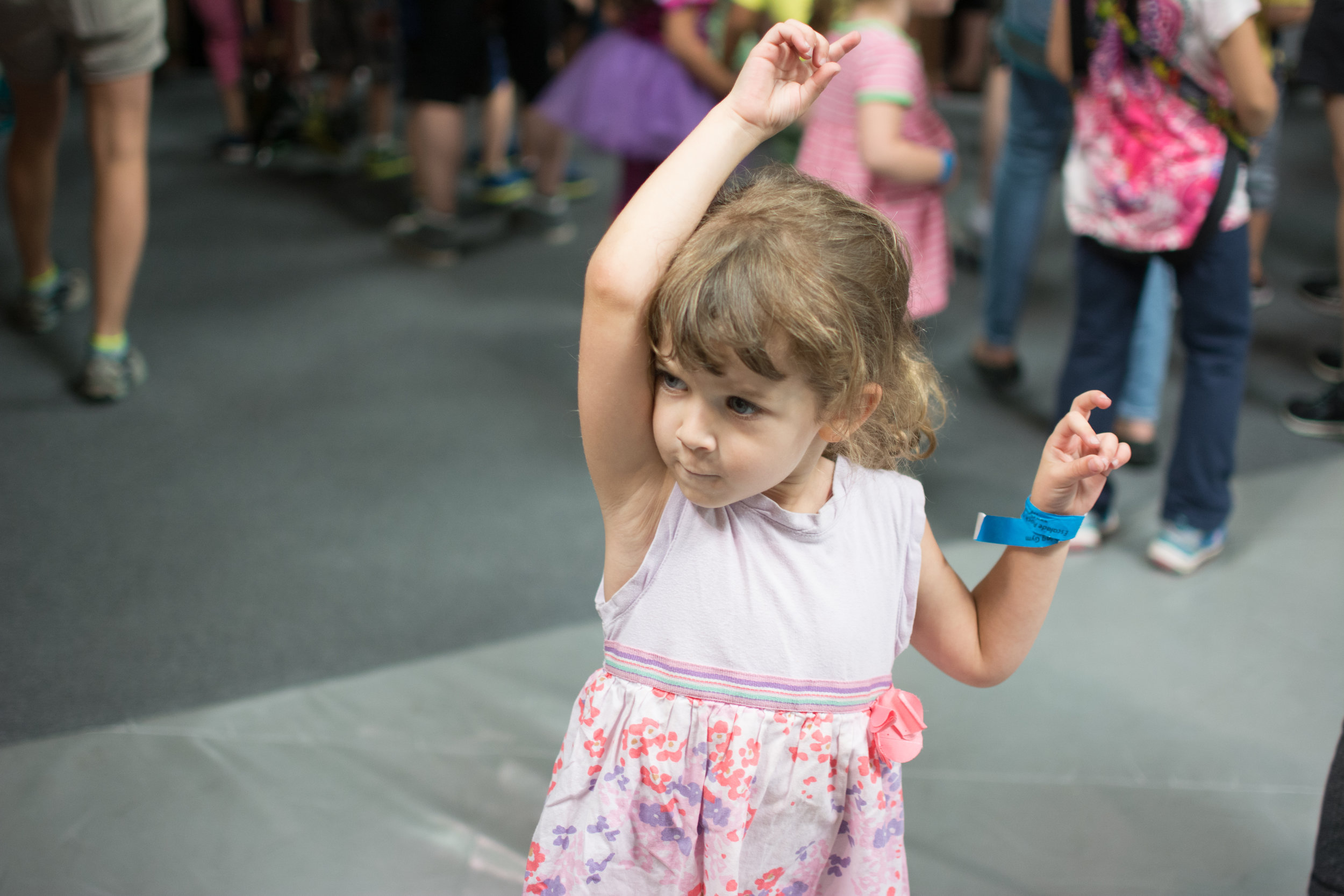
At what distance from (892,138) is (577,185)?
2.26 meters

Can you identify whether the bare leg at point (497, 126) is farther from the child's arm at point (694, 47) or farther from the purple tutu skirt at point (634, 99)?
the child's arm at point (694, 47)

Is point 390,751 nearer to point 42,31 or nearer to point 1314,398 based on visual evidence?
point 42,31

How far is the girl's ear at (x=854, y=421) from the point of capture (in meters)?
0.80

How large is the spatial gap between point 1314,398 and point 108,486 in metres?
2.65

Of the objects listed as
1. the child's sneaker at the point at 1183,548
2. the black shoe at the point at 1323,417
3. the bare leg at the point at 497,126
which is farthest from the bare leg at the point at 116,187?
the black shoe at the point at 1323,417

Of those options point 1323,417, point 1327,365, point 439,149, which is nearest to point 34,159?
point 439,149

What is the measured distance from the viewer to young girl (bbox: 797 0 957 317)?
1913mm

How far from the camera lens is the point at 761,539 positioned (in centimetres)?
85

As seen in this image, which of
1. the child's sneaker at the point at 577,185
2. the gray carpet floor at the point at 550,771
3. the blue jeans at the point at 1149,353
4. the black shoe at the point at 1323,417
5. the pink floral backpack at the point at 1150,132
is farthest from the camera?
the child's sneaker at the point at 577,185

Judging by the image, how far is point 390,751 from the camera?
4.84ft

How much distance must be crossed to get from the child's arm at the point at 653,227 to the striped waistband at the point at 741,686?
0.54 ft

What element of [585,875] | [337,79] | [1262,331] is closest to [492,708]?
[585,875]

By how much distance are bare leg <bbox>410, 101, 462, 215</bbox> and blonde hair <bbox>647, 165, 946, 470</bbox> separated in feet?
8.21

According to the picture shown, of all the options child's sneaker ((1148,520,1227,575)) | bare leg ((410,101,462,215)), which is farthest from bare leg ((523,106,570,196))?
child's sneaker ((1148,520,1227,575))
